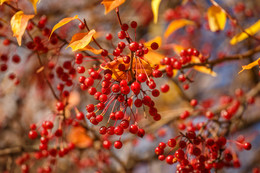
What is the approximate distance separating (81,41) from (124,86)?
0.28 meters

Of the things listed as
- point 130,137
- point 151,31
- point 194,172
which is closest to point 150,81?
point 194,172

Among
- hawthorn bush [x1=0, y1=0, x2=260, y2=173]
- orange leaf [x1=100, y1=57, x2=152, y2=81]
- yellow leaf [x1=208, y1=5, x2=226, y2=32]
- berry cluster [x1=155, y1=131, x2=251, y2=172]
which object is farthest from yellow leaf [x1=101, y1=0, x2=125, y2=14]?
yellow leaf [x1=208, y1=5, x2=226, y2=32]

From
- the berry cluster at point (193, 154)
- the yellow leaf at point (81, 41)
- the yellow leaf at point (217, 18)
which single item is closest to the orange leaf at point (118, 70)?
the yellow leaf at point (81, 41)

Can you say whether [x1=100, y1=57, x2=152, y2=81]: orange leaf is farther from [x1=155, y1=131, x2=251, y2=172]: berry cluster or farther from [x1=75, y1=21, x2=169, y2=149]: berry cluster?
[x1=155, y1=131, x2=251, y2=172]: berry cluster

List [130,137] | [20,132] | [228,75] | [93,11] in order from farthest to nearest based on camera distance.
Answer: [228,75]
[93,11]
[20,132]
[130,137]

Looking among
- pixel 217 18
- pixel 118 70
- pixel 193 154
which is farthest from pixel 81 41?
pixel 217 18

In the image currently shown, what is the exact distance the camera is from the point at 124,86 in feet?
3.67

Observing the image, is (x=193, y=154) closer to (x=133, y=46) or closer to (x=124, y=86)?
(x=124, y=86)

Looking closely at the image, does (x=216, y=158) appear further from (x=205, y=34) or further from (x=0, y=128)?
(x=205, y=34)

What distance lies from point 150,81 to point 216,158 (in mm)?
554

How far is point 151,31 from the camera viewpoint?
15.2ft

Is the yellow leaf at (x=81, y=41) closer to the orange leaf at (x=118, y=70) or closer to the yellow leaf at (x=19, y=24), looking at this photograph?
the orange leaf at (x=118, y=70)

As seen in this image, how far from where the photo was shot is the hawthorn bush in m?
1.23

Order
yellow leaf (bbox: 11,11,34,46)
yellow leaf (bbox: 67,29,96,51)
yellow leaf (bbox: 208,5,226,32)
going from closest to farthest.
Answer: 1. yellow leaf (bbox: 67,29,96,51)
2. yellow leaf (bbox: 11,11,34,46)
3. yellow leaf (bbox: 208,5,226,32)
